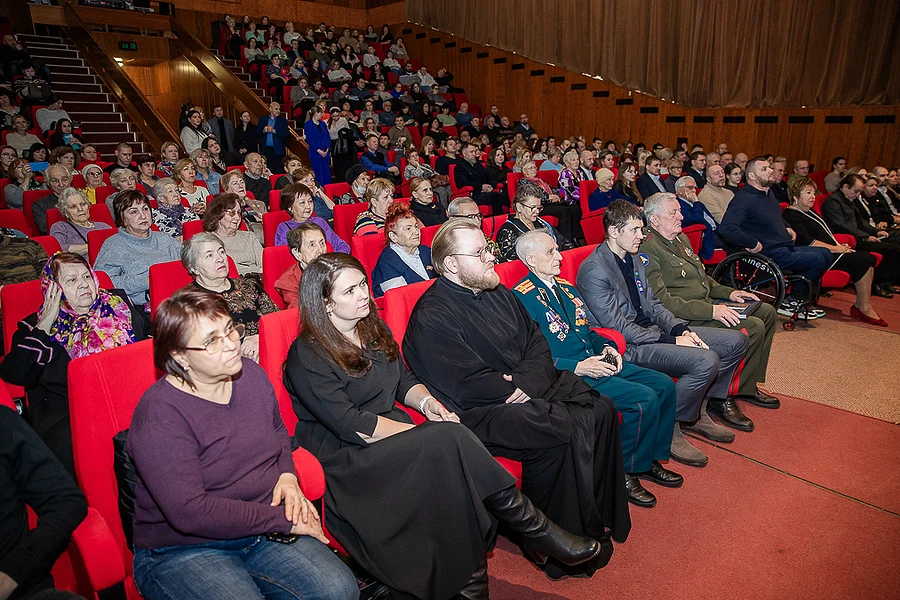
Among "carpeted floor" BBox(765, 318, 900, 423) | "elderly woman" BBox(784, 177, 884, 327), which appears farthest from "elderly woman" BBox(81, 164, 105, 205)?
"elderly woman" BBox(784, 177, 884, 327)

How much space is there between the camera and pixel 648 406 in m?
2.39

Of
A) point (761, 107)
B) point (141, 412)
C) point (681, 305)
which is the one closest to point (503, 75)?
point (761, 107)

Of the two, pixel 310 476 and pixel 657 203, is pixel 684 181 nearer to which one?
pixel 657 203

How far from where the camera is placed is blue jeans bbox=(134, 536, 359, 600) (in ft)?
4.62

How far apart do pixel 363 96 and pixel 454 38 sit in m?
4.04

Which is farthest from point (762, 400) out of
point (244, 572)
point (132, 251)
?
point (132, 251)

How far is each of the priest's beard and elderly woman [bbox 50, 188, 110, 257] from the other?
282cm

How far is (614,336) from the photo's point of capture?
105 inches

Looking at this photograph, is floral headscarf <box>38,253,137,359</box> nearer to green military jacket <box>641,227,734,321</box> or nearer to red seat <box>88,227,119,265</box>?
red seat <box>88,227,119,265</box>

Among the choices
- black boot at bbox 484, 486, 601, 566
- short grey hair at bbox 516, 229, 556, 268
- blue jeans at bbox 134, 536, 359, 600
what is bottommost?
black boot at bbox 484, 486, 601, 566

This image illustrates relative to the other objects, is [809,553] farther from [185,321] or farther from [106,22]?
[106,22]

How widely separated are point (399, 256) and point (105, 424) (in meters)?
1.84

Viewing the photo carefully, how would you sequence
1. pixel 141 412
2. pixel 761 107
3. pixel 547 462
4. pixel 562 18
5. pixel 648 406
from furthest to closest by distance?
pixel 562 18
pixel 761 107
pixel 648 406
pixel 547 462
pixel 141 412

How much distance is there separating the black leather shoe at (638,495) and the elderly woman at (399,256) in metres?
1.43
